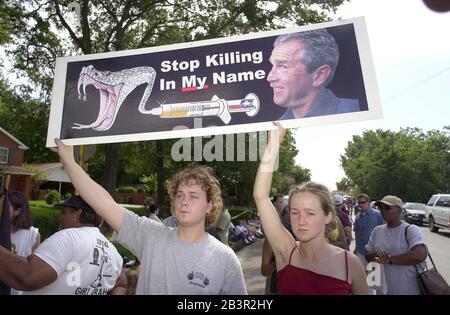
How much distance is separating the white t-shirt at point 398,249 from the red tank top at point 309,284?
1.92m

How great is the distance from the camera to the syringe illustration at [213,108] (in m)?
2.72

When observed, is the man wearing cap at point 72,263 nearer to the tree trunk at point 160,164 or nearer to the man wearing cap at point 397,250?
the man wearing cap at point 397,250

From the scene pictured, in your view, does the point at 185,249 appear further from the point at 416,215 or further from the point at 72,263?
the point at 416,215

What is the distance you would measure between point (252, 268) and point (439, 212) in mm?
14262

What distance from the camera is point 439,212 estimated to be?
20.1 meters

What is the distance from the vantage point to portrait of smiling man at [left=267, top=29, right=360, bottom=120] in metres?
2.62

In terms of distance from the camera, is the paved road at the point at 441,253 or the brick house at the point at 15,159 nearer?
the paved road at the point at 441,253

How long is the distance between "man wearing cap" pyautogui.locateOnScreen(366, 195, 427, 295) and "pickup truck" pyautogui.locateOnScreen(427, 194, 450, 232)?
1667 centimetres

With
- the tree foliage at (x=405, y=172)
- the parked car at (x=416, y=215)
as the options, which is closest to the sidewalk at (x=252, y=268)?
the parked car at (x=416, y=215)

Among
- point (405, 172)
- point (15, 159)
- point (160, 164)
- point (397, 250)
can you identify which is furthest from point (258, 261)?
point (405, 172)

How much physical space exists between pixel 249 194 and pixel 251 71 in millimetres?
35709
